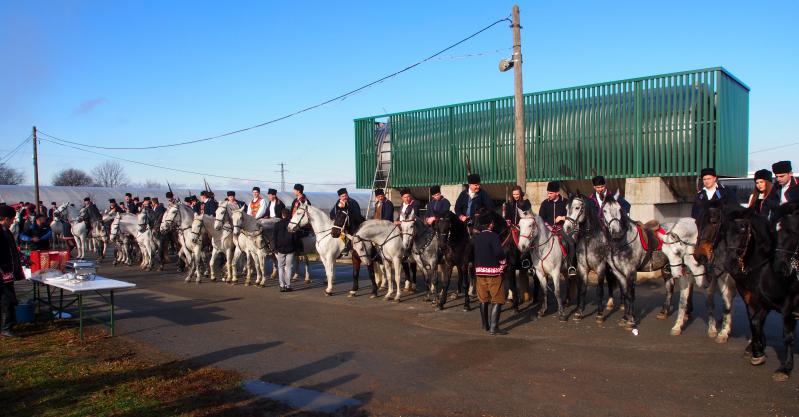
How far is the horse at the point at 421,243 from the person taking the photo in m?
12.7

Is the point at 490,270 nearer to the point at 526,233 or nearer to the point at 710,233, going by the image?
the point at 526,233

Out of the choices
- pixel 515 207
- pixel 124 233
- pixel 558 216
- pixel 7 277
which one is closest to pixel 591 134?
pixel 515 207

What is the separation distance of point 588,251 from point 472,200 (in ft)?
9.86

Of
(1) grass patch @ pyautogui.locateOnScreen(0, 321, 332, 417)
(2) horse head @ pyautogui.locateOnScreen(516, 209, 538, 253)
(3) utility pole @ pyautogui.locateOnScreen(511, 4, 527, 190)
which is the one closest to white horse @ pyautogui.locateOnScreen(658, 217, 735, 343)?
(2) horse head @ pyautogui.locateOnScreen(516, 209, 538, 253)

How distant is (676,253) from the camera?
31.3ft

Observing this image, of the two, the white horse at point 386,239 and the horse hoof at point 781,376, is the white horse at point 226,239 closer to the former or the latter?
the white horse at point 386,239

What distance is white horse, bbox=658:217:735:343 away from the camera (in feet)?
28.3

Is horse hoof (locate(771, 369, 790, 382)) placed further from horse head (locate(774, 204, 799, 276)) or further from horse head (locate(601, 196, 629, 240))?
horse head (locate(601, 196, 629, 240))

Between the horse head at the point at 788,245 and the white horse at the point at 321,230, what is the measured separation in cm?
971

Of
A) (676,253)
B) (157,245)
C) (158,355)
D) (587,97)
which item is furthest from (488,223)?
(157,245)

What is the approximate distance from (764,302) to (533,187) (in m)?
12.6

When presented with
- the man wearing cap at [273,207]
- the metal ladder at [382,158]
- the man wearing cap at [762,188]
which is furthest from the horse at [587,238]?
the metal ladder at [382,158]

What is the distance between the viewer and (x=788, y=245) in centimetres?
671

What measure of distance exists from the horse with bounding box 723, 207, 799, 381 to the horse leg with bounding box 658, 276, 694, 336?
1.92 m
